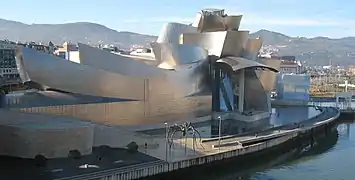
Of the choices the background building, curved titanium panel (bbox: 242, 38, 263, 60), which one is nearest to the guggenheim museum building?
curved titanium panel (bbox: 242, 38, 263, 60)

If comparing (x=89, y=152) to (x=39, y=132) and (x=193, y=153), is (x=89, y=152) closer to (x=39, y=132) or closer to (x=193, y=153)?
(x=39, y=132)

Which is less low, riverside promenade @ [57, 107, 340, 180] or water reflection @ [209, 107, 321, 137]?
water reflection @ [209, 107, 321, 137]

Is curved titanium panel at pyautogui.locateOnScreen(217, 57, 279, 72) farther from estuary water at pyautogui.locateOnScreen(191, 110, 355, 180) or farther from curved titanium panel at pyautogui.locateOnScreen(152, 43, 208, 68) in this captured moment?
estuary water at pyautogui.locateOnScreen(191, 110, 355, 180)

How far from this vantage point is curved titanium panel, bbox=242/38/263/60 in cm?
3791

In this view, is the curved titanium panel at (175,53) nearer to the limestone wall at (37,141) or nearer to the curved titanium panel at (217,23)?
the curved titanium panel at (217,23)

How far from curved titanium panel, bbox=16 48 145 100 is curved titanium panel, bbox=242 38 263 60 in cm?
1283

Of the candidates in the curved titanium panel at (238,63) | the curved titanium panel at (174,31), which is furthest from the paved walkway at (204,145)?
the curved titanium panel at (174,31)

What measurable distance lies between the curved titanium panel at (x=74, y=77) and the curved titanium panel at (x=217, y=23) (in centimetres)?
1134

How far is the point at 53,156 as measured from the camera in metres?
21.3

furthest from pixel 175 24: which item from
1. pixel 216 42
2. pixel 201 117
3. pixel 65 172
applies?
pixel 65 172

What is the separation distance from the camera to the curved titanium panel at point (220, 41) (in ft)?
116

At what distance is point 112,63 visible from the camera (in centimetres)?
2720

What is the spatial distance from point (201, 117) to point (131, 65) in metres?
8.09

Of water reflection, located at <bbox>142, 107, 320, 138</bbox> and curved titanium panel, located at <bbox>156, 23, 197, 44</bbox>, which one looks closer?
water reflection, located at <bbox>142, 107, 320, 138</bbox>
